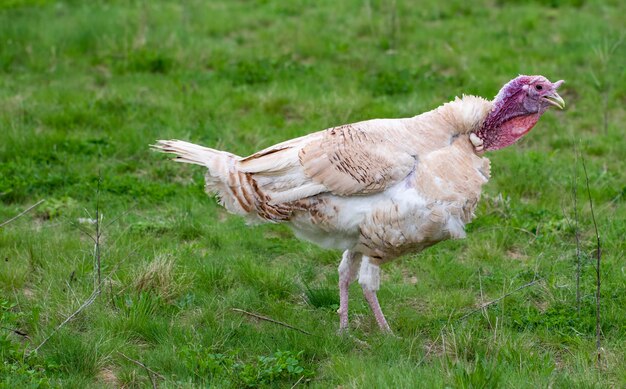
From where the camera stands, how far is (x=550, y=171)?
25.7ft

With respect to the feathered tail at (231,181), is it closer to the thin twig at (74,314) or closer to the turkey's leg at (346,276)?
the turkey's leg at (346,276)

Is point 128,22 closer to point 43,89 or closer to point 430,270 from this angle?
point 43,89

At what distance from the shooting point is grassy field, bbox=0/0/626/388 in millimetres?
5070

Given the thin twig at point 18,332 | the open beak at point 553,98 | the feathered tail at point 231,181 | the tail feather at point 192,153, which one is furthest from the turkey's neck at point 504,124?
the thin twig at point 18,332

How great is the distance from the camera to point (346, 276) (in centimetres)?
569

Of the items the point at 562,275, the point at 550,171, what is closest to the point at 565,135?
the point at 550,171

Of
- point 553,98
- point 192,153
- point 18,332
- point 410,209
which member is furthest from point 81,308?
point 553,98

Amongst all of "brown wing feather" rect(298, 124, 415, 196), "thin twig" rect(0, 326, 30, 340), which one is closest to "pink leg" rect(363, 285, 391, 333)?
"brown wing feather" rect(298, 124, 415, 196)

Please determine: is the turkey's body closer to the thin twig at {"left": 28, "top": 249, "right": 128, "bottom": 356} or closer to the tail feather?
the tail feather

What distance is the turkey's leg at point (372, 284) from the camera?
5492 mm

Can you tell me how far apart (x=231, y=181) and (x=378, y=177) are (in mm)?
912

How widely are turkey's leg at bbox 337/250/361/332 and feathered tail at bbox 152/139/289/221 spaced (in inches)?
21.4

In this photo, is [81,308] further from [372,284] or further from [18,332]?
[372,284]

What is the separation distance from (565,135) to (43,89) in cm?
523
